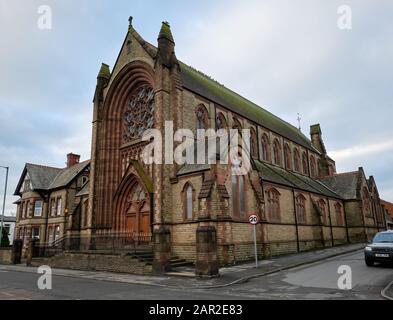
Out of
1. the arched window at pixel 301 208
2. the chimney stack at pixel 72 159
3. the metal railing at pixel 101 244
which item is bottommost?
the metal railing at pixel 101 244

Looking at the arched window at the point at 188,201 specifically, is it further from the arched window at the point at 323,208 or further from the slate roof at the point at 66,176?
the slate roof at the point at 66,176

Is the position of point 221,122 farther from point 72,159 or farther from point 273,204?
point 72,159

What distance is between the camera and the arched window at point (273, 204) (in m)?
24.6

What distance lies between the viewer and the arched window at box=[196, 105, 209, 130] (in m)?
25.7

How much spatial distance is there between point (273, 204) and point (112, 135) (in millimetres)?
15062

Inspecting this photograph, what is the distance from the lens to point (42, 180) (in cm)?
4166

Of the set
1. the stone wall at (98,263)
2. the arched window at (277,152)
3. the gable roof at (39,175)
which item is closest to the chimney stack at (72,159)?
the gable roof at (39,175)

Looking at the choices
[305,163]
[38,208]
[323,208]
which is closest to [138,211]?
[323,208]

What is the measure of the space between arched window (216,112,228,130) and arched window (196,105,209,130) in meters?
1.86

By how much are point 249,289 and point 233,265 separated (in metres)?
6.56

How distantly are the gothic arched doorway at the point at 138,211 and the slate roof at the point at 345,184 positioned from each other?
1015 inches

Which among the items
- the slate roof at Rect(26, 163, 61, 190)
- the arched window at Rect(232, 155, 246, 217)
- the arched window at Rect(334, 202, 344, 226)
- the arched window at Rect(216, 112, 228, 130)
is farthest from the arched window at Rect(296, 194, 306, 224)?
the slate roof at Rect(26, 163, 61, 190)

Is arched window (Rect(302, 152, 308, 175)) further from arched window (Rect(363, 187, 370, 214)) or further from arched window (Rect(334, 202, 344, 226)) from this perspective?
arched window (Rect(363, 187, 370, 214))

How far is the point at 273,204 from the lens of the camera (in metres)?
25.2
